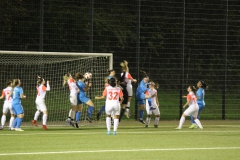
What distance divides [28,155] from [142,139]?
4.91 meters

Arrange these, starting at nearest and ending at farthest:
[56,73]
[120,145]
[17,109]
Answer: [120,145] < [17,109] < [56,73]

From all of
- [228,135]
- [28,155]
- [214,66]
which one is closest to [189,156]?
[28,155]

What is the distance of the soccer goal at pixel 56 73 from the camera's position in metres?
24.8

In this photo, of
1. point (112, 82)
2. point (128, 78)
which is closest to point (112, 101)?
point (112, 82)

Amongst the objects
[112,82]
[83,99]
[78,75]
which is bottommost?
[83,99]

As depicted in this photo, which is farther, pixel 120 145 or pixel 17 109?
pixel 17 109

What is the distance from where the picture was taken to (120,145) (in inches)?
639

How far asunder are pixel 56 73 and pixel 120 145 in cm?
985

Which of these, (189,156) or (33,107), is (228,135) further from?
(33,107)

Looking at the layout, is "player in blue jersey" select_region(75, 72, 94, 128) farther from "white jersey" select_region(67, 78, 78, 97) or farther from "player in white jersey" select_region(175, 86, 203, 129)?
"player in white jersey" select_region(175, 86, 203, 129)

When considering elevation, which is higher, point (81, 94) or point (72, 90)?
point (72, 90)

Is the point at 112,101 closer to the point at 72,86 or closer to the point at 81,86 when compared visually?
the point at 81,86

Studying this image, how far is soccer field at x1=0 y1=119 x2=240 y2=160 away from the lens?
13.9m

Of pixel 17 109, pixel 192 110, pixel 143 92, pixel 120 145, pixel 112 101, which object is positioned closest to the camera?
pixel 120 145
